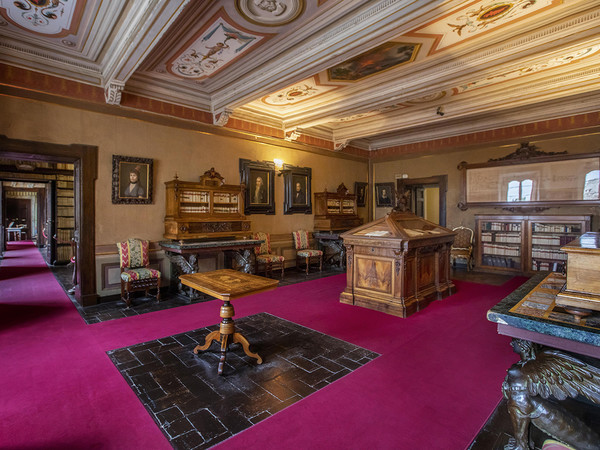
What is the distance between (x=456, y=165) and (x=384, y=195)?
2.27 metres

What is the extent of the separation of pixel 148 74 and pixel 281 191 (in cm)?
372

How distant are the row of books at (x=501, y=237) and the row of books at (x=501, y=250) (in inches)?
4.8

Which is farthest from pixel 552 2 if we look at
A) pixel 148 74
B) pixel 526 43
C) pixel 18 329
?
pixel 18 329

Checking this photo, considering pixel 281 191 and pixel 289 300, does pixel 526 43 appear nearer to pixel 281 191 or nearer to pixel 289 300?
pixel 289 300

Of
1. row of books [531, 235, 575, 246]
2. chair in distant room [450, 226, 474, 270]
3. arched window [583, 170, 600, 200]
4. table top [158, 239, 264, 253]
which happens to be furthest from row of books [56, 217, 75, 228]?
arched window [583, 170, 600, 200]

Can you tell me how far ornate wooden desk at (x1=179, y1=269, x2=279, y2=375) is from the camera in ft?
9.41

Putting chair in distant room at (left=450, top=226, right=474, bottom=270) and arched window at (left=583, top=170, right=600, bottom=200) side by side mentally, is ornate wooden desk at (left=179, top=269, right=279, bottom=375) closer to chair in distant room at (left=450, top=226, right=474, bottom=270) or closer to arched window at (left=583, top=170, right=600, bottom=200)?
chair in distant room at (left=450, top=226, right=474, bottom=270)

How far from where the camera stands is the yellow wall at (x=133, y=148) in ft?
15.0

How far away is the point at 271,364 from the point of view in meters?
3.11

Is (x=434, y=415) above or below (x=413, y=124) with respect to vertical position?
below

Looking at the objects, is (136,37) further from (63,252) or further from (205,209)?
(63,252)

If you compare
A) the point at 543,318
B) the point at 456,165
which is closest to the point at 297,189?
the point at 456,165

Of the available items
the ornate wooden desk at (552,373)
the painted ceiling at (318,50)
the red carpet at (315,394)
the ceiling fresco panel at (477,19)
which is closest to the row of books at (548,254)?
the painted ceiling at (318,50)

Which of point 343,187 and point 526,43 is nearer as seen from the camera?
point 526,43
